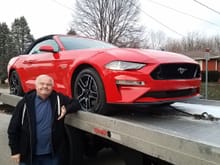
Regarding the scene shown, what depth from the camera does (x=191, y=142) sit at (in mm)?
2289

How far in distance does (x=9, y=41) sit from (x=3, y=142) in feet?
177

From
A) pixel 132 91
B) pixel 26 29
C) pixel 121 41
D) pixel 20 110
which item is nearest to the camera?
pixel 20 110

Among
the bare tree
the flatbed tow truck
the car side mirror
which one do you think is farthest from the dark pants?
the bare tree

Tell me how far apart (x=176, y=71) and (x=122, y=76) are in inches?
26.1

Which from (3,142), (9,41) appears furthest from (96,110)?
(9,41)

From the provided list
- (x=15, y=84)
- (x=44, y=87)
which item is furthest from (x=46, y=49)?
(x=15, y=84)

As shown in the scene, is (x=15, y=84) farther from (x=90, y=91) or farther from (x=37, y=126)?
(x=37, y=126)

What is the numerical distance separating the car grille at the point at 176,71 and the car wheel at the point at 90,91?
2.26ft

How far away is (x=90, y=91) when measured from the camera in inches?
154

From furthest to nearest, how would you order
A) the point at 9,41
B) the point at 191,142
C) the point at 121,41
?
1. the point at 9,41
2. the point at 121,41
3. the point at 191,142

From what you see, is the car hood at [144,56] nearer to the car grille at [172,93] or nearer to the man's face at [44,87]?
the car grille at [172,93]

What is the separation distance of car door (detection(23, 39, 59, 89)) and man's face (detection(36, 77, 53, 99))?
4.56 ft

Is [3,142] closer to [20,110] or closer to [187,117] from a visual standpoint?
[20,110]

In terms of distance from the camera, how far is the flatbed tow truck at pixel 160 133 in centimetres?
231
